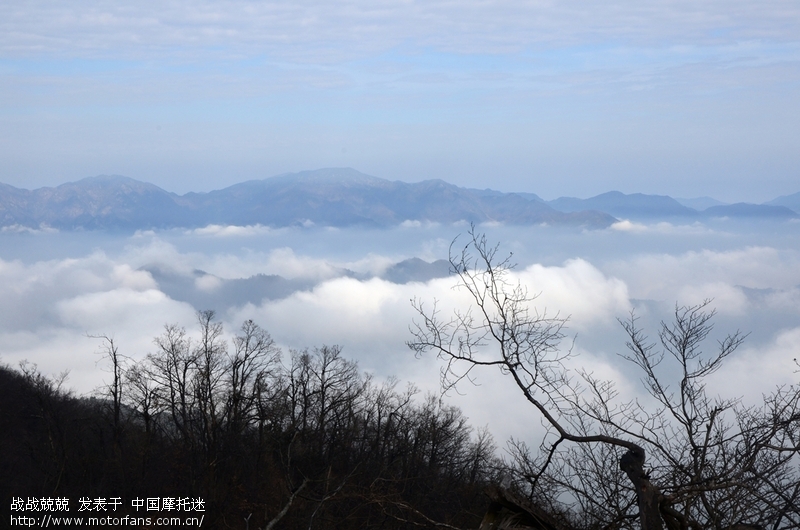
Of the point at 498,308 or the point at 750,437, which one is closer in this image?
the point at 750,437

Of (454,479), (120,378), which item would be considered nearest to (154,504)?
(454,479)

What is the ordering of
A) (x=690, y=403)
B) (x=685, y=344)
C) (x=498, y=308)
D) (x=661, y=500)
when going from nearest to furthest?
1. (x=661, y=500)
2. (x=498, y=308)
3. (x=690, y=403)
4. (x=685, y=344)

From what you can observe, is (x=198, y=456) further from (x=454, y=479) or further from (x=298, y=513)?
(x=454, y=479)

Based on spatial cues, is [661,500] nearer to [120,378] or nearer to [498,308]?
[498,308]

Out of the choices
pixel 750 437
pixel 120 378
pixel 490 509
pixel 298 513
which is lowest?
pixel 298 513

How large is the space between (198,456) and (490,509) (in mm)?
37483

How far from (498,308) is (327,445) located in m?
39.8

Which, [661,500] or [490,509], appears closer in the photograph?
[661,500]

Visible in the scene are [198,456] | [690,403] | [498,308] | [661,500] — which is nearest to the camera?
[661,500]

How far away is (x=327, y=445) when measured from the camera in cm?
4591

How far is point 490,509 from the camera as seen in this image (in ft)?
21.0

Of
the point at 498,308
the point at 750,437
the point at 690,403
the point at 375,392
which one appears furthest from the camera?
the point at 375,392

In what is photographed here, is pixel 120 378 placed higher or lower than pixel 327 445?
higher

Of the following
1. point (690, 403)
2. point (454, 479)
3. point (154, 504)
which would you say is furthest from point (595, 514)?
point (454, 479)
